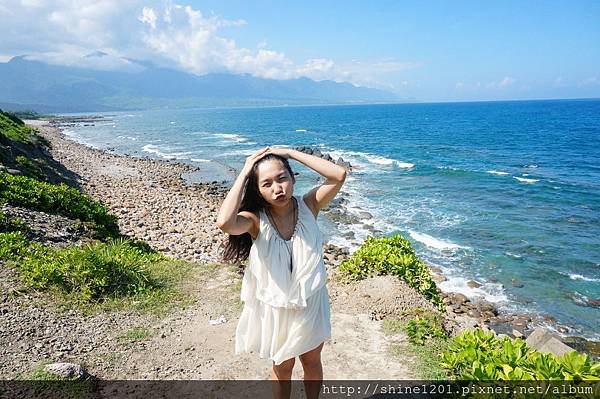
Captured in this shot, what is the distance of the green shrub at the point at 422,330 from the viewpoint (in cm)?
607

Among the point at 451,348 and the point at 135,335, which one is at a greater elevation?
the point at 451,348

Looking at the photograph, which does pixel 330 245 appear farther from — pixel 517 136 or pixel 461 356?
pixel 517 136

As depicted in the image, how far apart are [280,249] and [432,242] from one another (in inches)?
616

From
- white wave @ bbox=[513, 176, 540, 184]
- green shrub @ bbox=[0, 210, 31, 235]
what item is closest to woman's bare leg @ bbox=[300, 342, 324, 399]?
green shrub @ bbox=[0, 210, 31, 235]

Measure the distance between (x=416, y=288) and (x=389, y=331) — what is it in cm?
172

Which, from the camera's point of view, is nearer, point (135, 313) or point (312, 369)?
point (312, 369)

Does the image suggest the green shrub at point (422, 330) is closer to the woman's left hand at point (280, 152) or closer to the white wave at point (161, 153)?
the woman's left hand at point (280, 152)

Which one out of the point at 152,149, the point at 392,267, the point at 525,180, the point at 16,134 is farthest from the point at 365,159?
the point at 392,267

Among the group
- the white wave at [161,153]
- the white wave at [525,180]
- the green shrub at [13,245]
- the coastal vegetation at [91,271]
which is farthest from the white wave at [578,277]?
the white wave at [161,153]

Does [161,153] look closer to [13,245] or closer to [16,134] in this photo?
[16,134]

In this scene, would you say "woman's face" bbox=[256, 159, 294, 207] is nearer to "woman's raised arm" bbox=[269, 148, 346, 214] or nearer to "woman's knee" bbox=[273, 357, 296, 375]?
"woman's raised arm" bbox=[269, 148, 346, 214]

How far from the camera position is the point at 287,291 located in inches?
125

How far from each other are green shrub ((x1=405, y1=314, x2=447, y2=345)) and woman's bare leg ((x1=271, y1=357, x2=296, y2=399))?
295 centimetres

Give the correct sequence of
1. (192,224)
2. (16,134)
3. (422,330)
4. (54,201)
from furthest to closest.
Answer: (16,134) < (192,224) < (54,201) < (422,330)
